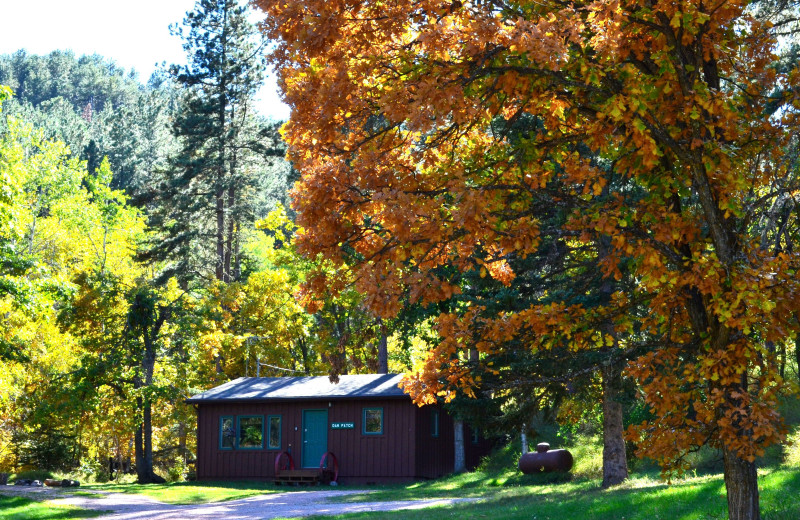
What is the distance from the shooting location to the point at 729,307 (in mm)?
5508

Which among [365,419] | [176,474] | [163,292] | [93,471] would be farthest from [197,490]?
[93,471]

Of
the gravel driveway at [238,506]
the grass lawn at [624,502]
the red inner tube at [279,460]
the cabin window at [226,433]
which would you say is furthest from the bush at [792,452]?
the cabin window at [226,433]

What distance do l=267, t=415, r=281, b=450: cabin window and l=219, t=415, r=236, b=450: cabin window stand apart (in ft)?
4.44

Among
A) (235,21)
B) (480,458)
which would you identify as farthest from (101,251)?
(480,458)

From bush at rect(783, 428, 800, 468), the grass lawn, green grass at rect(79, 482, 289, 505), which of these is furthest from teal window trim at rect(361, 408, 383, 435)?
bush at rect(783, 428, 800, 468)

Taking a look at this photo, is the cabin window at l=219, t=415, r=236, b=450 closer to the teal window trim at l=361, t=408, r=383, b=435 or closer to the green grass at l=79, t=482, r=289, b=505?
the green grass at l=79, t=482, r=289, b=505

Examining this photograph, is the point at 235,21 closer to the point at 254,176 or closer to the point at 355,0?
the point at 254,176

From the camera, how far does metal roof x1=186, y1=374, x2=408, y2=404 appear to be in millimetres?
24453

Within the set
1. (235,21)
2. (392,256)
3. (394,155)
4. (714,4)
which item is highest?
(235,21)

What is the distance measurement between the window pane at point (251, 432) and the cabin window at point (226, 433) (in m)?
0.28

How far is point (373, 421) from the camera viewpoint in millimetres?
24703

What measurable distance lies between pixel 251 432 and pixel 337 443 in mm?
3291

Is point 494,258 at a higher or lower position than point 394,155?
lower

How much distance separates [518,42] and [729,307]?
7.68 ft
